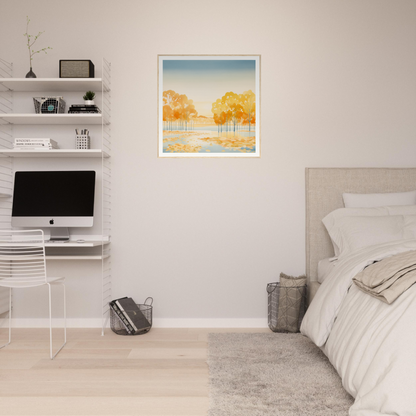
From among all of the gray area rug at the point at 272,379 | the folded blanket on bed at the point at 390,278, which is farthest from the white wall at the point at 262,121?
the folded blanket on bed at the point at 390,278

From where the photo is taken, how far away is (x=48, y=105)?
130 inches

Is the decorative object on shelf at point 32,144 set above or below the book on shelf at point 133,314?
above

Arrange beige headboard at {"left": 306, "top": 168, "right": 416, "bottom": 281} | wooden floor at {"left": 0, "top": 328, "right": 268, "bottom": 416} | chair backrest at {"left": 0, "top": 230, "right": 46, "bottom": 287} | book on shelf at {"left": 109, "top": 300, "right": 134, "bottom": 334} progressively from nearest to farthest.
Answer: wooden floor at {"left": 0, "top": 328, "right": 268, "bottom": 416}
chair backrest at {"left": 0, "top": 230, "right": 46, "bottom": 287}
book on shelf at {"left": 109, "top": 300, "right": 134, "bottom": 334}
beige headboard at {"left": 306, "top": 168, "right": 416, "bottom": 281}

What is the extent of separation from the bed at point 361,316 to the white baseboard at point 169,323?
568 mm

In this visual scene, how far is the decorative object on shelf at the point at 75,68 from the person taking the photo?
3232 millimetres

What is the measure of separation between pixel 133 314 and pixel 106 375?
2.86ft

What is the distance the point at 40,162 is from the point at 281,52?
2207 millimetres

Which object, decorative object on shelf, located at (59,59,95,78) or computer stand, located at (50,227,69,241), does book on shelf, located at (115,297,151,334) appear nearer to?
computer stand, located at (50,227,69,241)

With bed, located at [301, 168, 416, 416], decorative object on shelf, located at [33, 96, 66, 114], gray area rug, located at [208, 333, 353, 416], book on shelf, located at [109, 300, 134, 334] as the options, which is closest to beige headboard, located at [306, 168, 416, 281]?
bed, located at [301, 168, 416, 416]

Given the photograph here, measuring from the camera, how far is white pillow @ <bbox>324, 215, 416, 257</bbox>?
8.87 ft

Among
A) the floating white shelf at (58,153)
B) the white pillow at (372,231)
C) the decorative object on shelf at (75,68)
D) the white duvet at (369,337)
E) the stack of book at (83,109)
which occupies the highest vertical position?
the decorative object on shelf at (75,68)

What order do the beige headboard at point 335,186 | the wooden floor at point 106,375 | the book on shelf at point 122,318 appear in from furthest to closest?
the beige headboard at point 335,186
the book on shelf at point 122,318
the wooden floor at point 106,375

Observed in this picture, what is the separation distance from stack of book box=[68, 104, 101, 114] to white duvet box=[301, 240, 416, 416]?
2.16 meters

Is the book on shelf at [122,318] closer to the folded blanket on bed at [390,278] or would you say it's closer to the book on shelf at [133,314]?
the book on shelf at [133,314]
